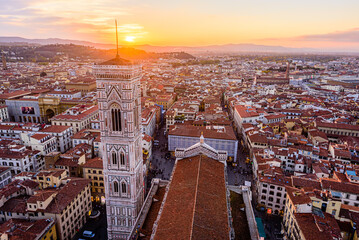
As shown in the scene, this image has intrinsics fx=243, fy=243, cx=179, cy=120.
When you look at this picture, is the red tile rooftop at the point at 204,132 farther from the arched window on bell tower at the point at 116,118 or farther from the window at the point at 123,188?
the arched window on bell tower at the point at 116,118

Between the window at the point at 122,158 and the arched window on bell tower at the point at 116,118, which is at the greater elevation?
the arched window on bell tower at the point at 116,118

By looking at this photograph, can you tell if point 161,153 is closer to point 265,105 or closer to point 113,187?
point 113,187

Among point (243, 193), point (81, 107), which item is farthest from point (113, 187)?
point (81, 107)

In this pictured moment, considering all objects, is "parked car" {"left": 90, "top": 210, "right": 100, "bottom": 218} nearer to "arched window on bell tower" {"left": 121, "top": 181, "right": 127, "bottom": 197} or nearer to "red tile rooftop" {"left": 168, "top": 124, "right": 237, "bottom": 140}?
"arched window on bell tower" {"left": 121, "top": 181, "right": 127, "bottom": 197}

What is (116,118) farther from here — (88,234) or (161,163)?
(161,163)

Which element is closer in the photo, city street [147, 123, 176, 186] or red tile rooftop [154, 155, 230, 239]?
red tile rooftop [154, 155, 230, 239]

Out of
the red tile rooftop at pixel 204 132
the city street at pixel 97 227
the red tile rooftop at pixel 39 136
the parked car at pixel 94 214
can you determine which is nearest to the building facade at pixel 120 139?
the city street at pixel 97 227

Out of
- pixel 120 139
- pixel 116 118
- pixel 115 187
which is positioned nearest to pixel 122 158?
pixel 120 139

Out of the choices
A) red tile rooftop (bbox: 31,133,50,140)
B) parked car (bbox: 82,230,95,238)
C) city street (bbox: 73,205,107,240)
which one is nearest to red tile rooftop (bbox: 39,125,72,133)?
red tile rooftop (bbox: 31,133,50,140)
